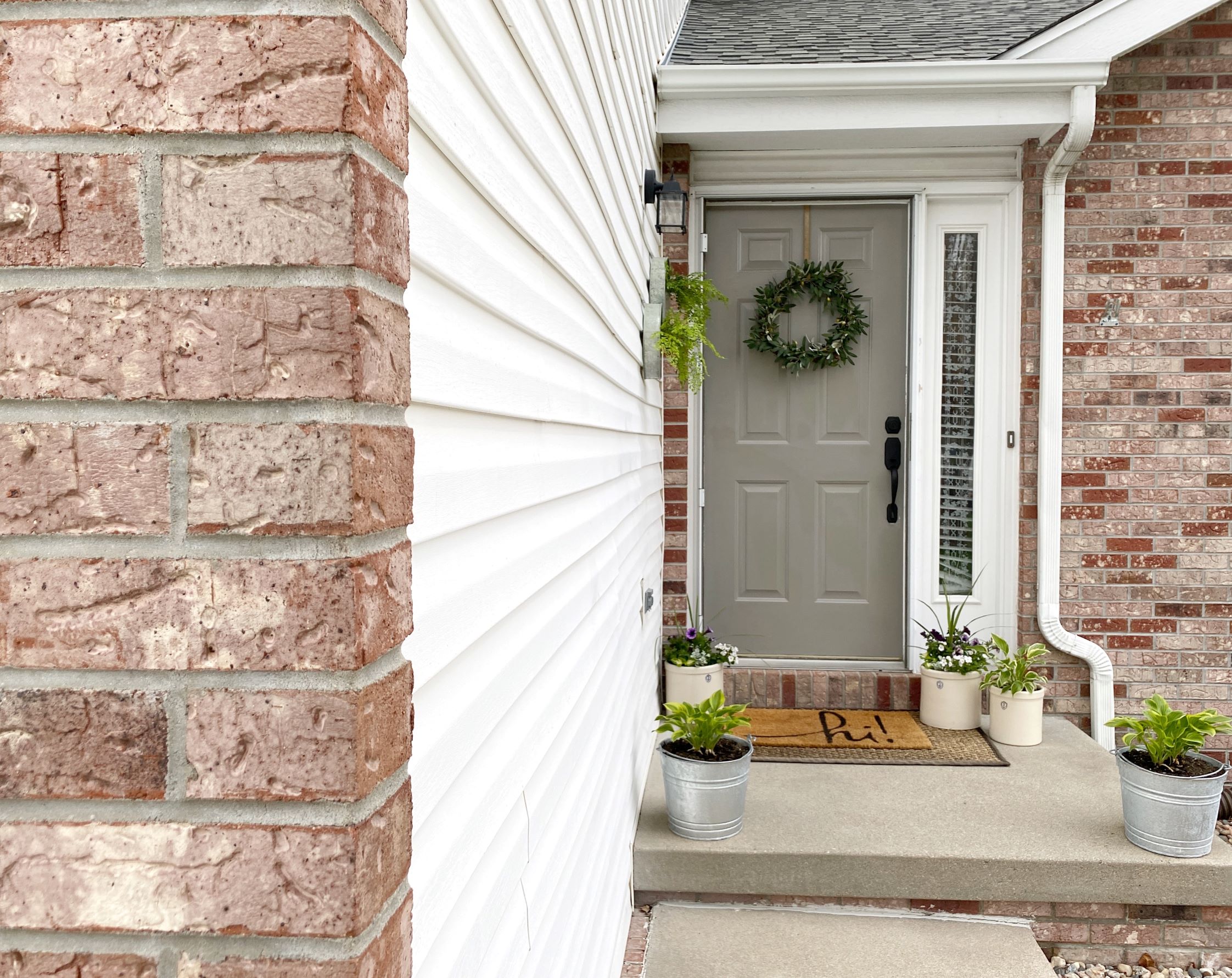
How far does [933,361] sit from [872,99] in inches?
44.8

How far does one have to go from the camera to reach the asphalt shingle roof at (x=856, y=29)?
3879 millimetres

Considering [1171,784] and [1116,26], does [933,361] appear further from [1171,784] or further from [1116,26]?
[1171,784]

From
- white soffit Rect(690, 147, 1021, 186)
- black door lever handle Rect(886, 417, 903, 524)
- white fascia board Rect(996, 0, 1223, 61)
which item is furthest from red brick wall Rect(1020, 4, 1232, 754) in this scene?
black door lever handle Rect(886, 417, 903, 524)

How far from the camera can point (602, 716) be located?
2125mm

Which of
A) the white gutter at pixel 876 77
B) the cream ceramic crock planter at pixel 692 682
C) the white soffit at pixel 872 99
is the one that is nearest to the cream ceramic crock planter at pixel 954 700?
the cream ceramic crock planter at pixel 692 682

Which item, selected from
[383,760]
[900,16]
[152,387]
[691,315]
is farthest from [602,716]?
[900,16]

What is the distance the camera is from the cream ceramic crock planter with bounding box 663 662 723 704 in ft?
12.6

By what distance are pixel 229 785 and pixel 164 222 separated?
349 millimetres

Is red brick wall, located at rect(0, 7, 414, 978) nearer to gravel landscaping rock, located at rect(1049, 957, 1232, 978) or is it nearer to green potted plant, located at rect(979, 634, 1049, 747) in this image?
gravel landscaping rock, located at rect(1049, 957, 1232, 978)

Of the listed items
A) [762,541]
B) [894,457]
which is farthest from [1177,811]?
[762,541]

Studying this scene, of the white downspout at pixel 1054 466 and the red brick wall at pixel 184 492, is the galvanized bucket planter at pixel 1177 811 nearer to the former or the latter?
the white downspout at pixel 1054 466

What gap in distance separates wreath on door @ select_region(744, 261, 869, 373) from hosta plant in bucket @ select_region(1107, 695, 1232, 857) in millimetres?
1917

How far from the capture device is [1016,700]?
3.69m

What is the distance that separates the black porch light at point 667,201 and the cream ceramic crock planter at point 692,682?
1.70 m
